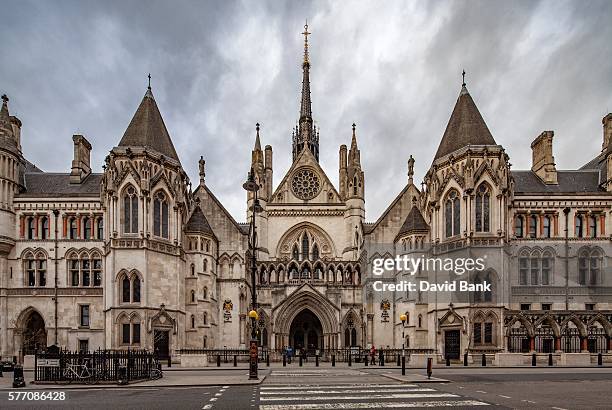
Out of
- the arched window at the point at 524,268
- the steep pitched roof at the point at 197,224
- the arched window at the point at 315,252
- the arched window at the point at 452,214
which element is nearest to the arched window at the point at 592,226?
the arched window at the point at 524,268

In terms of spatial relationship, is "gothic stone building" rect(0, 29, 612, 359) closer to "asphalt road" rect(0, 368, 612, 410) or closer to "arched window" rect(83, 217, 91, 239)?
"arched window" rect(83, 217, 91, 239)

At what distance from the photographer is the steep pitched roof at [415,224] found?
46438 millimetres

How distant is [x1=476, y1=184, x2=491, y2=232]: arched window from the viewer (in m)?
42.1

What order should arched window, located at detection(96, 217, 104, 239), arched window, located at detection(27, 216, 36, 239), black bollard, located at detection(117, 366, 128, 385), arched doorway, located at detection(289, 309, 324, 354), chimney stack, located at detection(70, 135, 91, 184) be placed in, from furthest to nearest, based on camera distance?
arched doorway, located at detection(289, 309, 324, 354) < chimney stack, located at detection(70, 135, 91, 184) < arched window, located at detection(96, 217, 104, 239) < arched window, located at detection(27, 216, 36, 239) < black bollard, located at detection(117, 366, 128, 385)

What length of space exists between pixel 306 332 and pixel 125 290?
2435 cm

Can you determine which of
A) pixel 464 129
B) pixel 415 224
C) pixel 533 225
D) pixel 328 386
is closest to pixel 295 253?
pixel 415 224

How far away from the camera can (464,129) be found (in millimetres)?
43750

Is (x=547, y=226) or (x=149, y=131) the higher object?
(x=149, y=131)

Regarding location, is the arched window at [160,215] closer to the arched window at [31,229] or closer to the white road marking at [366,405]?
the arched window at [31,229]

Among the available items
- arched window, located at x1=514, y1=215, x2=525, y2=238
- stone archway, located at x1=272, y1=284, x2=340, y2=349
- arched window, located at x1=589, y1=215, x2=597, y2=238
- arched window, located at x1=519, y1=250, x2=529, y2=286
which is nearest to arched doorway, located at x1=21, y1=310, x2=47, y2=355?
stone archway, located at x1=272, y1=284, x2=340, y2=349

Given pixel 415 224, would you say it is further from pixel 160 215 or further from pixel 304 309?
pixel 160 215

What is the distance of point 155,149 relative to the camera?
43.3 metres

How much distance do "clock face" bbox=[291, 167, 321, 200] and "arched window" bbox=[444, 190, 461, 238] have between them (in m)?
19.5

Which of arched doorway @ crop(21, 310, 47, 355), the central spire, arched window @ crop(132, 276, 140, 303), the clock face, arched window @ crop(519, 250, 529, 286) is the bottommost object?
arched doorway @ crop(21, 310, 47, 355)
